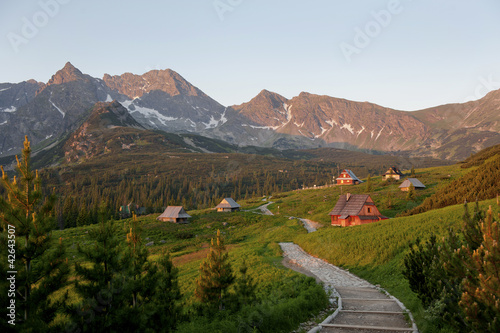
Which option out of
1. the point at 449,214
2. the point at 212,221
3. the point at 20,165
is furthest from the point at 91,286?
the point at 212,221

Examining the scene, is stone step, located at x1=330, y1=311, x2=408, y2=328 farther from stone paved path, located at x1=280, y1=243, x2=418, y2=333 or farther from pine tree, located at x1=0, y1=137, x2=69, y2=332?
pine tree, located at x1=0, y1=137, x2=69, y2=332

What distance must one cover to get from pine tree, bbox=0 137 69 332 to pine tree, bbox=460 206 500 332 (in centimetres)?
1152

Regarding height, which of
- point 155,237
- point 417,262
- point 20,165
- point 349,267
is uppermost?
point 20,165

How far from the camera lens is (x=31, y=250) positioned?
31.9ft

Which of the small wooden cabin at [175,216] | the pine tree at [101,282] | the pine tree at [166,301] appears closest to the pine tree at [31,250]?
the pine tree at [101,282]

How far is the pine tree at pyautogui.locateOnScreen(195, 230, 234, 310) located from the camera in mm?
16406

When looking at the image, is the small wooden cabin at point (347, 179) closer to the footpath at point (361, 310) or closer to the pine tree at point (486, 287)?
the footpath at point (361, 310)

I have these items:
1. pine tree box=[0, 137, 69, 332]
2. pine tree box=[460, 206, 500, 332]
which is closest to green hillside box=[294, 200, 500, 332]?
pine tree box=[460, 206, 500, 332]

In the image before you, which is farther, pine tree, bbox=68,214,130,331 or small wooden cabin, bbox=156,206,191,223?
small wooden cabin, bbox=156,206,191,223

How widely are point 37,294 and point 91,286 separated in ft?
4.70

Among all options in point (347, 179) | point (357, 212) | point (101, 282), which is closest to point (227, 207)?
point (357, 212)

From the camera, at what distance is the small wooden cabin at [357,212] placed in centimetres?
5450

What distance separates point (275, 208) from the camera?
96.0m

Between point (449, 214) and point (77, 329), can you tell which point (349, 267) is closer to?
point (449, 214)
